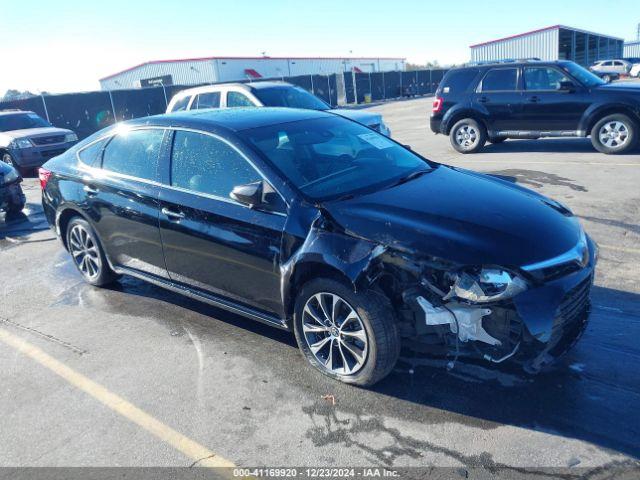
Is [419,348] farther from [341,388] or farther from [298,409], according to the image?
[298,409]

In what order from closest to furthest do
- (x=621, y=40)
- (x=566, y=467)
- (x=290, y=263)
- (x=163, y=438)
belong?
1. (x=566, y=467)
2. (x=163, y=438)
3. (x=290, y=263)
4. (x=621, y=40)

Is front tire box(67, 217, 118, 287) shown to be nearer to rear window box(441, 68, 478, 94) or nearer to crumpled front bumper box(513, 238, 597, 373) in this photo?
crumpled front bumper box(513, 238, 597, 373)

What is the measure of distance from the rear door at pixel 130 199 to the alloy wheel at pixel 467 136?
854 centimetres

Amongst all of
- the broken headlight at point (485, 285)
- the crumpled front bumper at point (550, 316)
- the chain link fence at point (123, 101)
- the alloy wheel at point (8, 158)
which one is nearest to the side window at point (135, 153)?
the broken headlight at point (485, 285)

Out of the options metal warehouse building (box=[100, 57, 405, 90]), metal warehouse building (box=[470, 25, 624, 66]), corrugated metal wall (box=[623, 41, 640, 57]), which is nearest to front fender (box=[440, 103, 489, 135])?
metal warehouse building (box=[470, 25, 624, 66])

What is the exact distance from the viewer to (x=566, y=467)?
266 centimetres

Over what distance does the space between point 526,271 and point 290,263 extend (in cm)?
146

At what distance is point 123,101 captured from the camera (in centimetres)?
2605

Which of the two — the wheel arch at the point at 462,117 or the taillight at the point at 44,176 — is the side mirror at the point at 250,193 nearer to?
the taillight at the point at 44,176

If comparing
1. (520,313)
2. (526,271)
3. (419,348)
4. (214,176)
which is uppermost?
(214,176)

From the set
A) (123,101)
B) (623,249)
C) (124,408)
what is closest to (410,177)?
(124,408)

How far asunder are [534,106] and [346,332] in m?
8.90

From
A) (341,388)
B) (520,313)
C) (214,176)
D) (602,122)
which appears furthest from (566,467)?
(602,122)

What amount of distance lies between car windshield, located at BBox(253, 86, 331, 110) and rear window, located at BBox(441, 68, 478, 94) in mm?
2843
